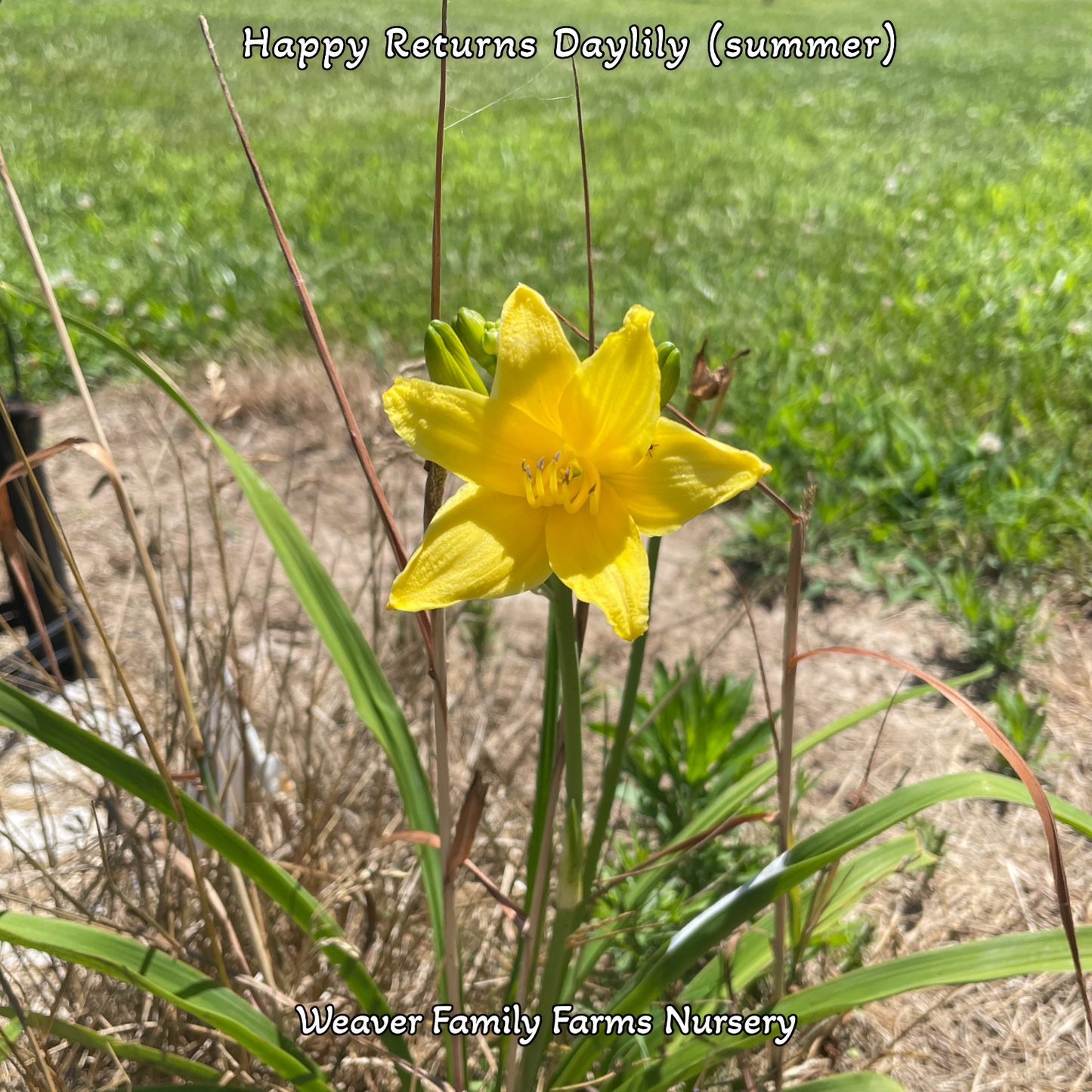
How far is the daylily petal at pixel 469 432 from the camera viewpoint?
2.22 ft

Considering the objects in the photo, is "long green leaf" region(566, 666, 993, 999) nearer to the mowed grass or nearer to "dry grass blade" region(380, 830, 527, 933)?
"dry grass blade" region(380, 830, 527, 933)

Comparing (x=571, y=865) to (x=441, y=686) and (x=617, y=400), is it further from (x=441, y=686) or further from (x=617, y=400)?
(x=617, y=400)

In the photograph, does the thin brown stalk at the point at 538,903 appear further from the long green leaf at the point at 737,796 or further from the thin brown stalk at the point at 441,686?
the long green leaf at the point at 737,796

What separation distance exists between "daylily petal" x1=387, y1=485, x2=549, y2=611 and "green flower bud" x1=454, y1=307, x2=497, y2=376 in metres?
0.12

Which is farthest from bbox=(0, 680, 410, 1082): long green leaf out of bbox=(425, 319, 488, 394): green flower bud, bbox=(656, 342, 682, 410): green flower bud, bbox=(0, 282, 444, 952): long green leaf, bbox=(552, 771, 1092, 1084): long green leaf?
bbox=(656, 342, 682, 410): green flower bud

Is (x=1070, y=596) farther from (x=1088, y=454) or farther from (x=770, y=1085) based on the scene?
(x=770, y=1085)

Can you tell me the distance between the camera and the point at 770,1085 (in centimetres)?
113

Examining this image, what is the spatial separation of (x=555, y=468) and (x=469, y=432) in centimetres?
8

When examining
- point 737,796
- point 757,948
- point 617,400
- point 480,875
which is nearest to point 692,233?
point 737,796

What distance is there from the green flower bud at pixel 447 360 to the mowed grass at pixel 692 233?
0.24 m

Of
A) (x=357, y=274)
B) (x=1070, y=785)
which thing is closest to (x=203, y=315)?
(x=357, y=274)

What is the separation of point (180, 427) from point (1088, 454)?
273cm

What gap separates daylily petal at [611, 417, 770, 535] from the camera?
0.68 meters

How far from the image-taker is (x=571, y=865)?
2.69 ft
